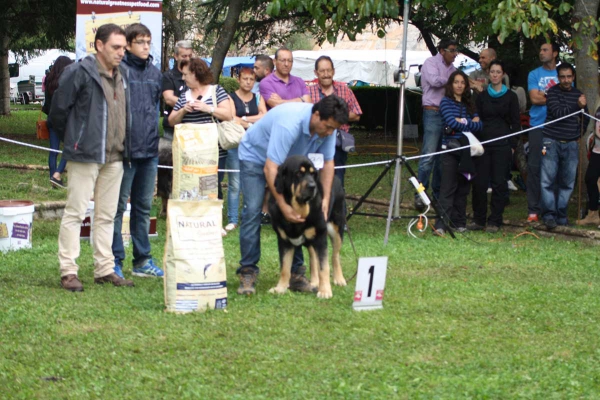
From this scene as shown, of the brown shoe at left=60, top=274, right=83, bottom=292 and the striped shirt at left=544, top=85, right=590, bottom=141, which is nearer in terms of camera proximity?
the brown shoe at left=60, top=274, right=83, bottom=292

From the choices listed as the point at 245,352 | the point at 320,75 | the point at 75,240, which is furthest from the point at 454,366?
the point at 320,75

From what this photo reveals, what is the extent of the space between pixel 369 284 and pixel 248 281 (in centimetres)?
108

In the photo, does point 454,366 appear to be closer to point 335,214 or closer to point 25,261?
point 335,214

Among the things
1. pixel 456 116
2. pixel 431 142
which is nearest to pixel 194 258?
pixel 456 116

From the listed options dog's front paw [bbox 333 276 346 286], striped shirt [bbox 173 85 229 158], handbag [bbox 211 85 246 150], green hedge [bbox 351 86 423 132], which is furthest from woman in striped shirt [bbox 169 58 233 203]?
green hedge [bbox 351 86 423 132]

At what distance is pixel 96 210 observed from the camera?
23.4ft

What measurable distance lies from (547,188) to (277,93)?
353 centimetres

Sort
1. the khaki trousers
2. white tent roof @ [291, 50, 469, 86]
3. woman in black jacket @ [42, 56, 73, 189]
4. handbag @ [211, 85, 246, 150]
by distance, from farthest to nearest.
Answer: white tent roof @ [291, 50, 469, 86], woman in black jacket @ [42, 56, 73, 189], handbag @ [211, 85, 246, 150], the khaki trousers

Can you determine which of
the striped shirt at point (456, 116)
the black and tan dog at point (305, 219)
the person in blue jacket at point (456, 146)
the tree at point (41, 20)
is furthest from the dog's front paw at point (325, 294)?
the tree at point (41, 20)

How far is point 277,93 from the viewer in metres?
10.4

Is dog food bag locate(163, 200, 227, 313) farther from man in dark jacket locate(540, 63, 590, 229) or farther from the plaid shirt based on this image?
man in dark jacket locate(540, 63, 590, 229)

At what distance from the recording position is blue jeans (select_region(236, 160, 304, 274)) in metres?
6.83

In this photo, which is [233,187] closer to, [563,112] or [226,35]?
[563,112]

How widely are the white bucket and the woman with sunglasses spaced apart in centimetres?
241
